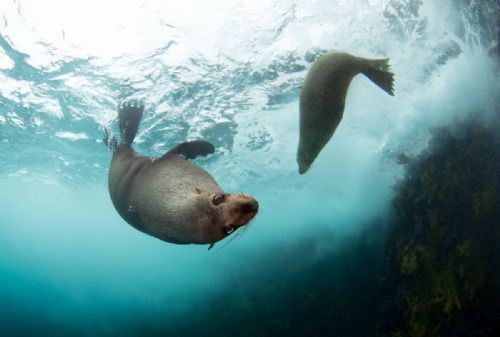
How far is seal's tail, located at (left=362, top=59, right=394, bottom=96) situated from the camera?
99.3 inches

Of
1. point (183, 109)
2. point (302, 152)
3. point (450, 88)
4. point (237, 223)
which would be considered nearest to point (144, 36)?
point (183, 109)

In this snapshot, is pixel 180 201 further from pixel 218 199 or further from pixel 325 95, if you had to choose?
pixel 325 95

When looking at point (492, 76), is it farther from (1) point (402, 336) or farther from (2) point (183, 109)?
(2) point (183, 109)

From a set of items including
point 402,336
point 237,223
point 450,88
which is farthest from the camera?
point 450,88

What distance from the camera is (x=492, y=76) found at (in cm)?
1064

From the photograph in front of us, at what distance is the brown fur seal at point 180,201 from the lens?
4.68ft

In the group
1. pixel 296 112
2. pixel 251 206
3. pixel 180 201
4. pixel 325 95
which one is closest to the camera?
pixel 251 206

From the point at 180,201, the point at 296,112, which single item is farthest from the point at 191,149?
the point at 296,112

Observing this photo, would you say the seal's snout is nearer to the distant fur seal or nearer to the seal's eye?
the seal's eye

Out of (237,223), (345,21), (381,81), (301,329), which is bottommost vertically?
(301,329)

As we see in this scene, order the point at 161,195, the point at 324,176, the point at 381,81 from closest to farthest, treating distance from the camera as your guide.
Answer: the point at 161,195 < the point at 381,81 < the point at 324,176

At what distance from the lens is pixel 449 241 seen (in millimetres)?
9008

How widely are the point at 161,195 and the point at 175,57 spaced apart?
9136mm

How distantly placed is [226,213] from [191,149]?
994 millimetres
